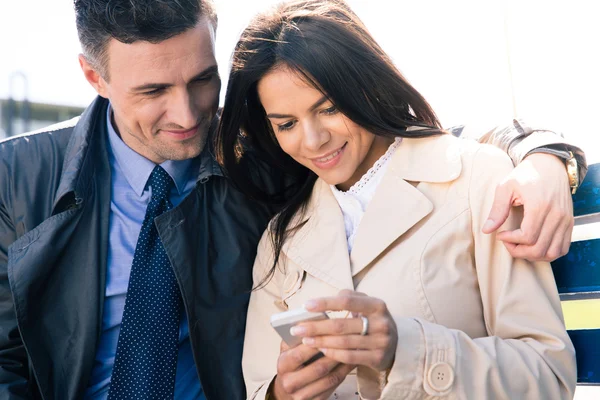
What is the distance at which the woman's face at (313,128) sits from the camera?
2.18 meters

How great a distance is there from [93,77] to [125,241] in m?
0.68

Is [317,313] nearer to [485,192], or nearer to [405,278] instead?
[405,278]

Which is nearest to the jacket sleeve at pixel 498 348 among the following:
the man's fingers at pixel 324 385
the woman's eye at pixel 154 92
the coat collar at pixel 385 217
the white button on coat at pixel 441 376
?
the white button on coat at pixel 441 376

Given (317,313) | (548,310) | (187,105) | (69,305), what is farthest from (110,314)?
(548,310)

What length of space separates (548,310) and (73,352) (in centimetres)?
149

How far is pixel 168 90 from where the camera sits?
8.64 feet

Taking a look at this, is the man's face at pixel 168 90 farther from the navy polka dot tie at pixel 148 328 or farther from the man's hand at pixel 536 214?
the man's hand at pixel 536 214

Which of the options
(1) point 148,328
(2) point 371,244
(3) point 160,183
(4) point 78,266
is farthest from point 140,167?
(2) point 371,244

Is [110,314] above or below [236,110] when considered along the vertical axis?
below

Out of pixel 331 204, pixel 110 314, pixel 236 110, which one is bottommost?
pixel 110 314

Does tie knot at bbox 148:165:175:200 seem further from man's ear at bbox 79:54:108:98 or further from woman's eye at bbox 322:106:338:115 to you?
woman's eye at bbox 322:106:338:115

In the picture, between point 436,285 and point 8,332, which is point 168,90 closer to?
point 8,332

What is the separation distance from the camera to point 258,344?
233 cm

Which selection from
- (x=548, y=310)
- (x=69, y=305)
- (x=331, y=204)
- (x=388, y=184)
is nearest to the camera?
(x=548, y=310)
